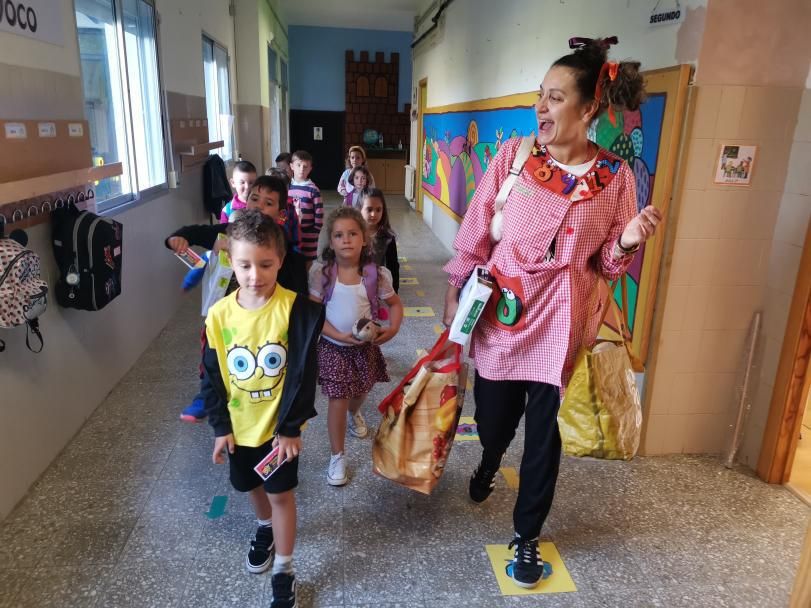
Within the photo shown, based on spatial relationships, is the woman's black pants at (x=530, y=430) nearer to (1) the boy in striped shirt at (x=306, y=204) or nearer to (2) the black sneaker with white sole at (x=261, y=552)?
(2) the black sneaker with white sole at (x=261, y=552)

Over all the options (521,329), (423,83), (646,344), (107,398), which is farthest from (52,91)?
(423,83)

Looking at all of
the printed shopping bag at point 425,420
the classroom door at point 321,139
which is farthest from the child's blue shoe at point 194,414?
the classroom door at point 321,139

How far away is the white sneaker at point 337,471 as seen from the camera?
2.39 meters

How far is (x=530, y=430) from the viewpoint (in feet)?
6.17

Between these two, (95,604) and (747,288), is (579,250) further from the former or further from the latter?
(95,604)

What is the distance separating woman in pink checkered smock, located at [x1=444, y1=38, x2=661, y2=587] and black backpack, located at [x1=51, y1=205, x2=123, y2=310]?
168 centimetres

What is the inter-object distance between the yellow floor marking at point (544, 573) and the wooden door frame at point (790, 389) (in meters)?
1.15

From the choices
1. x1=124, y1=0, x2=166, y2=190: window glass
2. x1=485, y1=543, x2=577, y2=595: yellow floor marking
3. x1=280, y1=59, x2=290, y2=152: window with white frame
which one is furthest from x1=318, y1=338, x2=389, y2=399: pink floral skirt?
x1=280, y1=59, x2=290, y2=152: window with white frame

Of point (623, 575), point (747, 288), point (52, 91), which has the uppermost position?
point (52, 91)

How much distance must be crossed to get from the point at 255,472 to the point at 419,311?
303cm

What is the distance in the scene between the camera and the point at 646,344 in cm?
260

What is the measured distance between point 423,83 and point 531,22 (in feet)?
19.4

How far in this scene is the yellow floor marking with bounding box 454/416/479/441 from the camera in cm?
281

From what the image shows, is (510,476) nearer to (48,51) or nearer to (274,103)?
(48,51)
